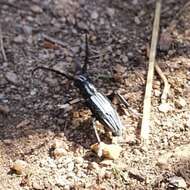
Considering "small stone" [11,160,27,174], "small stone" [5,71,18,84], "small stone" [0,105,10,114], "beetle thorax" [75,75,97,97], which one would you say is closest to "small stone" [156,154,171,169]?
"beetle thorax" [75,75,97,97]

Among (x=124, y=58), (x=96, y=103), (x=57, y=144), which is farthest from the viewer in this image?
(x=124, y=58)

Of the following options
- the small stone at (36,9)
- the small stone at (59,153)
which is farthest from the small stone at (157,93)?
the small stone at (36,9)

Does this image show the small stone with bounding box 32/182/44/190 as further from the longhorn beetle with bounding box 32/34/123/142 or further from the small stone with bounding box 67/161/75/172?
the longhorn beetle with bounding box 32/34/123/142

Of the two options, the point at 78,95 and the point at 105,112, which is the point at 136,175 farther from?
the point at 78,95

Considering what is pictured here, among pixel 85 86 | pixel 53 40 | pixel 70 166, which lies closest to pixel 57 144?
pixel 70 166

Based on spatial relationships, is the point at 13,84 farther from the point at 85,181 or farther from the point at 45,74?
the point at 85,181

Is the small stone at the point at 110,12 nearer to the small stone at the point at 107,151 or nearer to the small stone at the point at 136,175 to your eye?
the small stone at the point at 107,151

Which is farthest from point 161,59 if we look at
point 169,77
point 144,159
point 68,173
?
point 68,173
